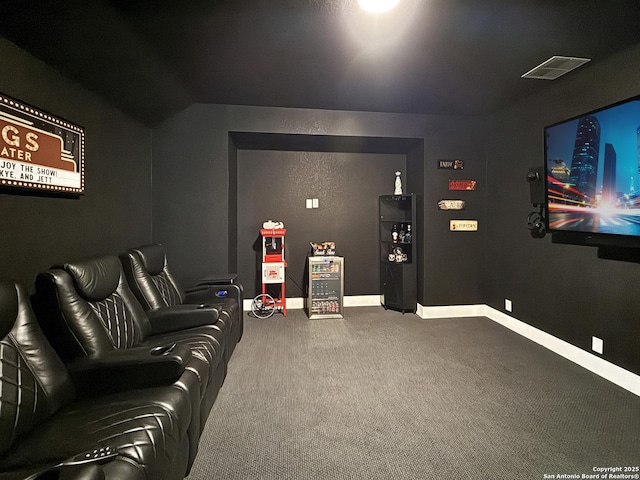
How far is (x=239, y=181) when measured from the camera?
4633 mm

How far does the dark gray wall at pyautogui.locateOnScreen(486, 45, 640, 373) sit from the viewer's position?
102 inches

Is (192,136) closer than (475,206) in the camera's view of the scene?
Yes

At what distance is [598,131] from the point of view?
2553mm

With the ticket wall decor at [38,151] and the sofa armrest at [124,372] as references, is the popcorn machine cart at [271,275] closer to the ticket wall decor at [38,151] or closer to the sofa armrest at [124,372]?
the ticket wall decor at [38,151]

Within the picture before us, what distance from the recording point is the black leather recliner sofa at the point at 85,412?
1.14m

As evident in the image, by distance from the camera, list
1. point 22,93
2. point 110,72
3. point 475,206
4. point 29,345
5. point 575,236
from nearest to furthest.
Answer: point 29,345 → point 22,93 → point 110,72 → point 575,236 → point 475,206

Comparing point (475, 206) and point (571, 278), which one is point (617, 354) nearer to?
point (571, 278)

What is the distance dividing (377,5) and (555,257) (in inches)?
112

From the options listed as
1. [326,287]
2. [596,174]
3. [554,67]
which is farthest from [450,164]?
[326,287]

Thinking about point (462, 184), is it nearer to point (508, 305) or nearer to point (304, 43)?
A: point (508, 305)

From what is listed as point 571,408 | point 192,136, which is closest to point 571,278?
point 571,408

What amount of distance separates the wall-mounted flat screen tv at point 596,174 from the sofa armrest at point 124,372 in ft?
10.3

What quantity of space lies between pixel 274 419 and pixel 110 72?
9.01ft

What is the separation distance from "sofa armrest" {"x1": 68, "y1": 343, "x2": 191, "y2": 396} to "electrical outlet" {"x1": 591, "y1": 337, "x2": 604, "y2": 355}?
3.24 m
